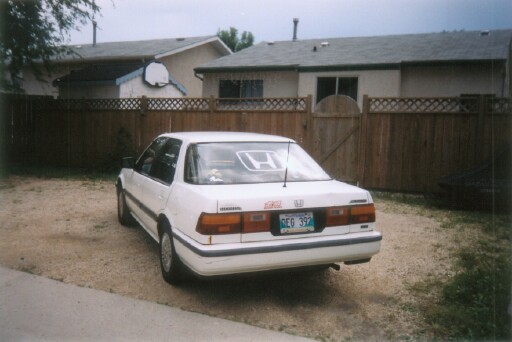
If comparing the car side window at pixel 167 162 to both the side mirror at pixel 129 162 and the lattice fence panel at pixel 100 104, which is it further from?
the lattice fence panel at pixel 100 104

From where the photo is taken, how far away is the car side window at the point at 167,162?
4.64 metres

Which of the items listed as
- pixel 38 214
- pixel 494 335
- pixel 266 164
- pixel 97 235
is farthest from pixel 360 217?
pixel 38 214

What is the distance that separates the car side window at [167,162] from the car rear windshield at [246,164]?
A: 30 centimetres

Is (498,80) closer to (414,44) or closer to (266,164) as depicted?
(414,44)

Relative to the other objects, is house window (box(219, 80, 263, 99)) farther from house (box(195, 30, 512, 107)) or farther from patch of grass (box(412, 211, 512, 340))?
patch of grass (box(412, 211, 512, 340))

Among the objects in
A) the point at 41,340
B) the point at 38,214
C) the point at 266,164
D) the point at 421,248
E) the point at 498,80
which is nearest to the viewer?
the point at 41,340

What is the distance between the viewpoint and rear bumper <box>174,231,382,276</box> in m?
3.54

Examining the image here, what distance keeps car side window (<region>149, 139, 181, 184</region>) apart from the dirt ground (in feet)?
3.37

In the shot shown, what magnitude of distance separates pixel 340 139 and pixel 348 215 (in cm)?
629

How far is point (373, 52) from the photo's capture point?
52.6ft

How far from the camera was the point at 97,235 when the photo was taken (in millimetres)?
6227

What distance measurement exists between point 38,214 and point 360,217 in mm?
5785

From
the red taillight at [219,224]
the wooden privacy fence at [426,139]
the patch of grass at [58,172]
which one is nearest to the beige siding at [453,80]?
the wooden privacy fence at [426,139]

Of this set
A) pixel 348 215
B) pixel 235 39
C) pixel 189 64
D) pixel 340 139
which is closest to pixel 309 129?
pixel 340 139
